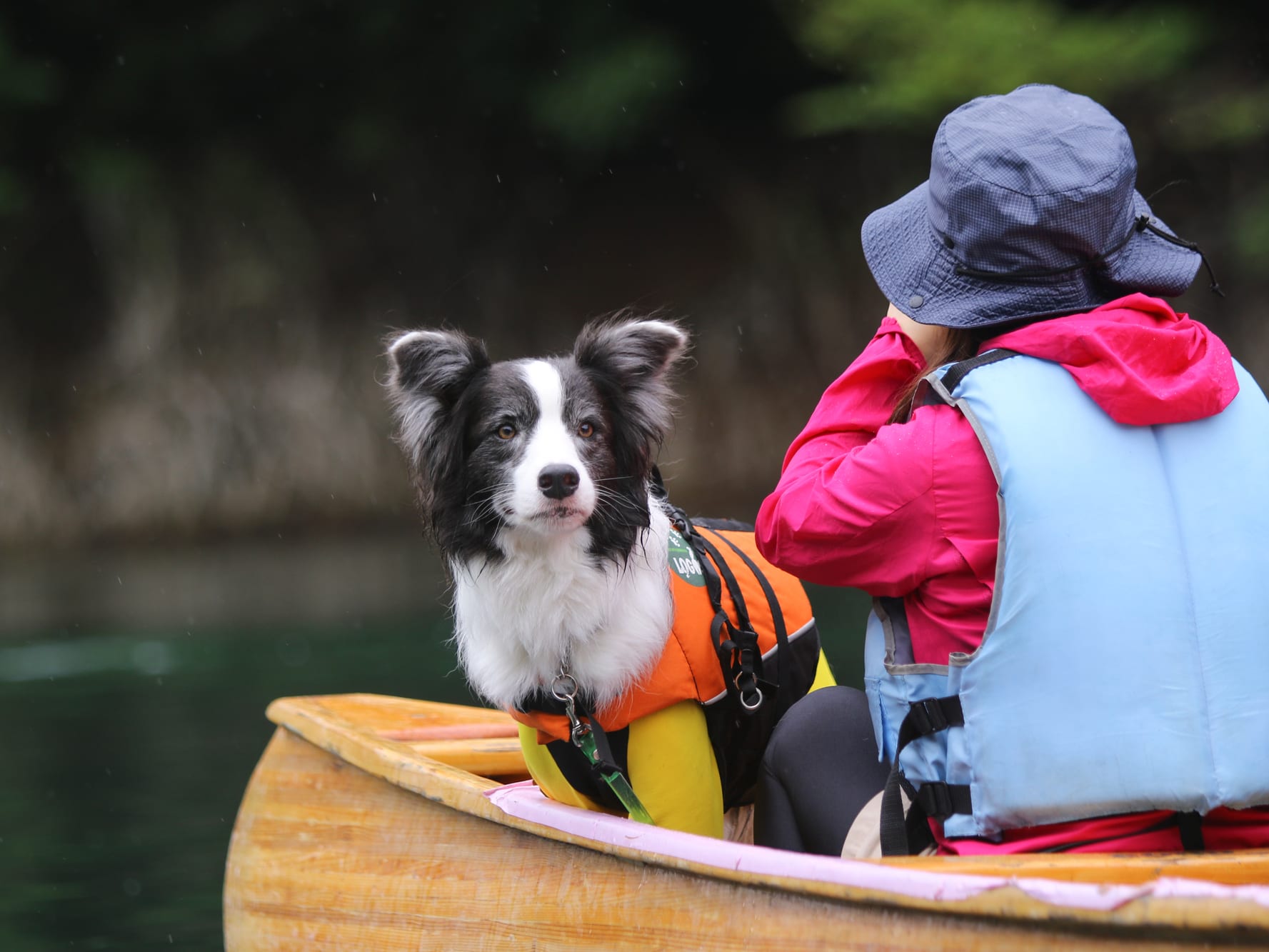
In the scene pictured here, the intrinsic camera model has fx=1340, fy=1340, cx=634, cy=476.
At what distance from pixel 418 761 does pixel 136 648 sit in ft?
17.9

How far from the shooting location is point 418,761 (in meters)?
2.77

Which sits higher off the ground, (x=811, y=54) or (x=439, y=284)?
(x=811, y=54)

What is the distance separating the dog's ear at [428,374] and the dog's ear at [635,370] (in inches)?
8.4

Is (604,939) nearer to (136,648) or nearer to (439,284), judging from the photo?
(136,648)

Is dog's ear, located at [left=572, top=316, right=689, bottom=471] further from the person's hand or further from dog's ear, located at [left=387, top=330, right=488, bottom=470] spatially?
the person's hand

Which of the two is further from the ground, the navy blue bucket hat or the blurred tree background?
the blurred tree background

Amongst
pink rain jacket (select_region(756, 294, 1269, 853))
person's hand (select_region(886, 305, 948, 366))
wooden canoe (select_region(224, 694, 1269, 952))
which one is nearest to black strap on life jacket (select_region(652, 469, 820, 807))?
wooden canoe (select_region(224, 694, 1269, 952))

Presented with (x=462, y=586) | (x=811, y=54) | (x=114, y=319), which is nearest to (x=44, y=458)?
(x=114, y=319)

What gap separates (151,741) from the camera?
227 inches

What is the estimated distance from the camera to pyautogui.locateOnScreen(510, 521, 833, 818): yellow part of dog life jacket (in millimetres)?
A: 2297

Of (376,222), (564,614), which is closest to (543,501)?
(564,614)

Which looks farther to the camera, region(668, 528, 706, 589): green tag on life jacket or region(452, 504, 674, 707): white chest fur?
region(668, 528, 706, 589): green tag on life jacket

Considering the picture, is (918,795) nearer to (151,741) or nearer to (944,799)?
(944,799)

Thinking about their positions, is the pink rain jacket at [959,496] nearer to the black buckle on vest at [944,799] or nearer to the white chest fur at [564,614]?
the black buckle on vest at [944,799]
